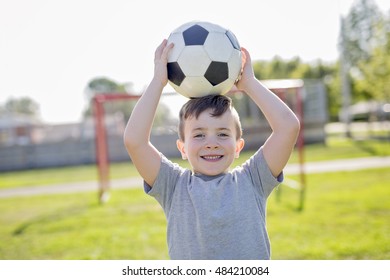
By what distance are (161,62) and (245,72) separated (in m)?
0.42

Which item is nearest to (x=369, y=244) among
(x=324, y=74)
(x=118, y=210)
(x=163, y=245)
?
(x=163, y=245)

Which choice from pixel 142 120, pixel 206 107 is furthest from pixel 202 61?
pixel 142 120

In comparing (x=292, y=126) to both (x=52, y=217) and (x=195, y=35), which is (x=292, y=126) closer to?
(x=195, y=35)

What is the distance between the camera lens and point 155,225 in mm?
6266

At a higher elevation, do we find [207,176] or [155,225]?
[207,176]

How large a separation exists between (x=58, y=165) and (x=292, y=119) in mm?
18052

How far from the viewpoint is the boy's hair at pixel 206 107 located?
2.07 meters

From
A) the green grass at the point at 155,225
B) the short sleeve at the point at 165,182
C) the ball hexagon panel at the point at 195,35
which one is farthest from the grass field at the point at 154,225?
the ball hexagon panel at the point at 195,35

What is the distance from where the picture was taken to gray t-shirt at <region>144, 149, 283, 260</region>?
6.47ft

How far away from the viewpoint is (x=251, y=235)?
6.53 ft

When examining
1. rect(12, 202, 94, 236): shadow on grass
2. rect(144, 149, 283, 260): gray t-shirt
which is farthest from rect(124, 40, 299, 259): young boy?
rect(12, 202, 94, 236): shadow on grass

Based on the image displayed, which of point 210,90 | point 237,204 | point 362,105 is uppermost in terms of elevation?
point 210,90

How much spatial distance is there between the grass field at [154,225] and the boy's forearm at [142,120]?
287cm

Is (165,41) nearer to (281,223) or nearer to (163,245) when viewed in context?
(163,245)
